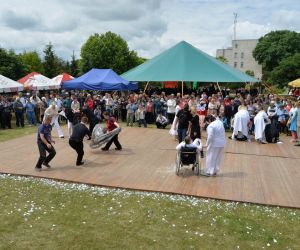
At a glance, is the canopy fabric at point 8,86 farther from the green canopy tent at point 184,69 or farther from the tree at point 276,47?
the tree at point 276,47

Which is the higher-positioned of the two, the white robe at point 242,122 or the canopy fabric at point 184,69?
the canopy fabric at point 184,69

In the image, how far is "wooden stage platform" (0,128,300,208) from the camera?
26.0 ft

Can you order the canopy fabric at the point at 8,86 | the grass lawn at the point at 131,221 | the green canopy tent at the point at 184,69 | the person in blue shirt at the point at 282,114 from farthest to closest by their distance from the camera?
1. the canopy fabric at the point at 8,86
2. the green canopy tent at the point at 184,69
3. the person in blue shirt at the point at 282,114
4. the grass lawn at the point at 131,221

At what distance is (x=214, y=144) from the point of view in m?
8.76

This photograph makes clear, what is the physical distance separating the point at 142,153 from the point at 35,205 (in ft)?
16.3

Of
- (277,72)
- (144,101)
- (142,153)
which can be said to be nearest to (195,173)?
(142,153)

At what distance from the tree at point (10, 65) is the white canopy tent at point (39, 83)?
28.8 ft

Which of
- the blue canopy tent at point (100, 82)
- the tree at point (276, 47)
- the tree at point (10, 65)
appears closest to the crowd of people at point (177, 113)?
the blue canopy tent at point (100, 82)

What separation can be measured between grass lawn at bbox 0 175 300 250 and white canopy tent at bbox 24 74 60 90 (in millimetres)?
18308

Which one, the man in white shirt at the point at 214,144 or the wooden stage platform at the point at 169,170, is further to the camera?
the man in white shirt at the point at 214,144

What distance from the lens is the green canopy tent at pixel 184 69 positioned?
1934 centimetres

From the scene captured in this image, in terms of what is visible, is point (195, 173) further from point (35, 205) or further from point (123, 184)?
point (35, 205)

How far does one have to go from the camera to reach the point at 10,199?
734cm

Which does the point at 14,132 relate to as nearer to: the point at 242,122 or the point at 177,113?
the point at 177,113
